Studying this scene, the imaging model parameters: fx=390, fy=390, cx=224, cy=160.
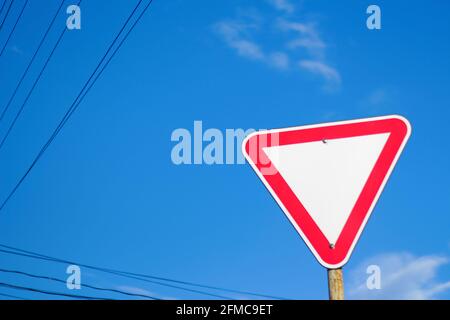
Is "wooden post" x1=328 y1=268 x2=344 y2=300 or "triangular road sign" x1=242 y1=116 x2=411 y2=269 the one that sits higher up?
"triangular road sign" x1=242 y1=116 x2=411 y2=269

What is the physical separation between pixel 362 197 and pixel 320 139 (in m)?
0.27

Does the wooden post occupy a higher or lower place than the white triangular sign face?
lower

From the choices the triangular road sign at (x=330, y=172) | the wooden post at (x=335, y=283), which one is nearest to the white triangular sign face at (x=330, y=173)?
the triangular road sign at (x=330, y=172)

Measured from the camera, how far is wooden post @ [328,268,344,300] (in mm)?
1317

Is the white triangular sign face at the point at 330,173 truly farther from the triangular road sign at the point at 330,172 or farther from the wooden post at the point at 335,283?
the wooden post at the point at 335,283

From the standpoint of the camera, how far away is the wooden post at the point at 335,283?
1317 millimetres

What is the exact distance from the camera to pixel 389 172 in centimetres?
141

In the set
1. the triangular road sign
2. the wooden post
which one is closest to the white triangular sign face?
the triangular road sign

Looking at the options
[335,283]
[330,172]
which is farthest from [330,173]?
[335,283]

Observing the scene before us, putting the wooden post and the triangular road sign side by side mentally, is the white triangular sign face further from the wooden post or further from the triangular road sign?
the wooden post

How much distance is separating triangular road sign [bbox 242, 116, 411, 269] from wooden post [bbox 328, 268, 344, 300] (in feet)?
0.08
